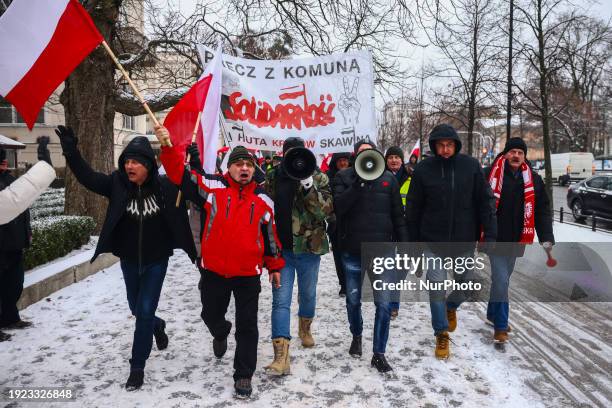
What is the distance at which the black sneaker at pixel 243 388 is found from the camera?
135 inches

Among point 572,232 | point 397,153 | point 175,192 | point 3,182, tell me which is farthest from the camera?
point 572,232

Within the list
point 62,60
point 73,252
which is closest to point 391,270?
point 62,60

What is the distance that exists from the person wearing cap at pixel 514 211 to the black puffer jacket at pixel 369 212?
1205 millimetres

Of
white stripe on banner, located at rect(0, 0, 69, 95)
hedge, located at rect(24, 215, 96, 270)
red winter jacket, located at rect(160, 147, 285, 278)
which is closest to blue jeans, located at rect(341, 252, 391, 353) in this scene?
red winter jacket, located at rect(160, 147, 285, 278)

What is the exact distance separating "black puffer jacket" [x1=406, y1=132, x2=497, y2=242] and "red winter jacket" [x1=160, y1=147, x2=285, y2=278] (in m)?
1.53

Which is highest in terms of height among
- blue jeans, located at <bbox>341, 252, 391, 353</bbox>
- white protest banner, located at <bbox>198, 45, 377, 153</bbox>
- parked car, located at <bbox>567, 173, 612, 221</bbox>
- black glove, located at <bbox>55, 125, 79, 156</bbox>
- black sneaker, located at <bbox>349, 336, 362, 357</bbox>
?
white protest banner, located at <bbox>198, 45, 377, 153</bbox>

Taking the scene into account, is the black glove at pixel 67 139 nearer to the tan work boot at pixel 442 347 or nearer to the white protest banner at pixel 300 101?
the white protest banner at pixel 300 101

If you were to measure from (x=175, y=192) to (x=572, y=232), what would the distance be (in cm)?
1010

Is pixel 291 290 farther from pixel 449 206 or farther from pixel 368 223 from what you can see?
pixel 449 206

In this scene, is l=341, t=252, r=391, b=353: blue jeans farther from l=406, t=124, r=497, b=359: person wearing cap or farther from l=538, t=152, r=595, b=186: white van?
l=538, t=152, r=595, b=186: white van

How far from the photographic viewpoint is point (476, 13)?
1341cm

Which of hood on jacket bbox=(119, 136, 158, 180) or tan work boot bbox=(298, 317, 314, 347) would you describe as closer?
hood on jacket bbox=(119, 136, 158, 180)

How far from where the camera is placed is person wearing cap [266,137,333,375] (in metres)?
3.87

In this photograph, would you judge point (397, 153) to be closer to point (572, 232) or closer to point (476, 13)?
point (572, 232)
